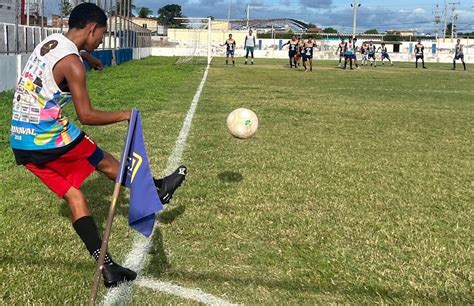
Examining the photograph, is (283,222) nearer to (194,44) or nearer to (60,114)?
(60,114)

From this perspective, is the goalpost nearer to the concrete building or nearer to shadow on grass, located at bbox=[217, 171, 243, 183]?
the concrete building

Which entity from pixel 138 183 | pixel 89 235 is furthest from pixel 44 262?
pixel 138 183

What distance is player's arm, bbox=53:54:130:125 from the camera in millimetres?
3379

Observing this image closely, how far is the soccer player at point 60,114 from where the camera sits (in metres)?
3.43

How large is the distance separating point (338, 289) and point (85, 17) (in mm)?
2499

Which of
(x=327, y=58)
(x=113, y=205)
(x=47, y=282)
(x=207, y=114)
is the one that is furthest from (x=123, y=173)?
(x=327, y=58)

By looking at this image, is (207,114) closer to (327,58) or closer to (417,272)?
(417,272)

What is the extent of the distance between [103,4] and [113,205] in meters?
28.3

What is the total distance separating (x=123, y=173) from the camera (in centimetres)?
319

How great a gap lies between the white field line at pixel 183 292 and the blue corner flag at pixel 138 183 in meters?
0.40

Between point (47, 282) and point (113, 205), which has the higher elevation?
point (113, 205)

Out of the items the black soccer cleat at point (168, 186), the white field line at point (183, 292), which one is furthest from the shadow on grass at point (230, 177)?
the white field line at point (183, 292)

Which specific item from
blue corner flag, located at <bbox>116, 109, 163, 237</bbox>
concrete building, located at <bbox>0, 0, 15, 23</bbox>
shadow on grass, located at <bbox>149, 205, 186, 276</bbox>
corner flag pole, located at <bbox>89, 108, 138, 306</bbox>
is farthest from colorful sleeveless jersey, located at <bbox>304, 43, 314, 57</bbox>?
corner flag pole, located at <bbox>89, 108, 138, 306</bbox>

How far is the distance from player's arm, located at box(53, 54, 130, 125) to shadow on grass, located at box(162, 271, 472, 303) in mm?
1214
